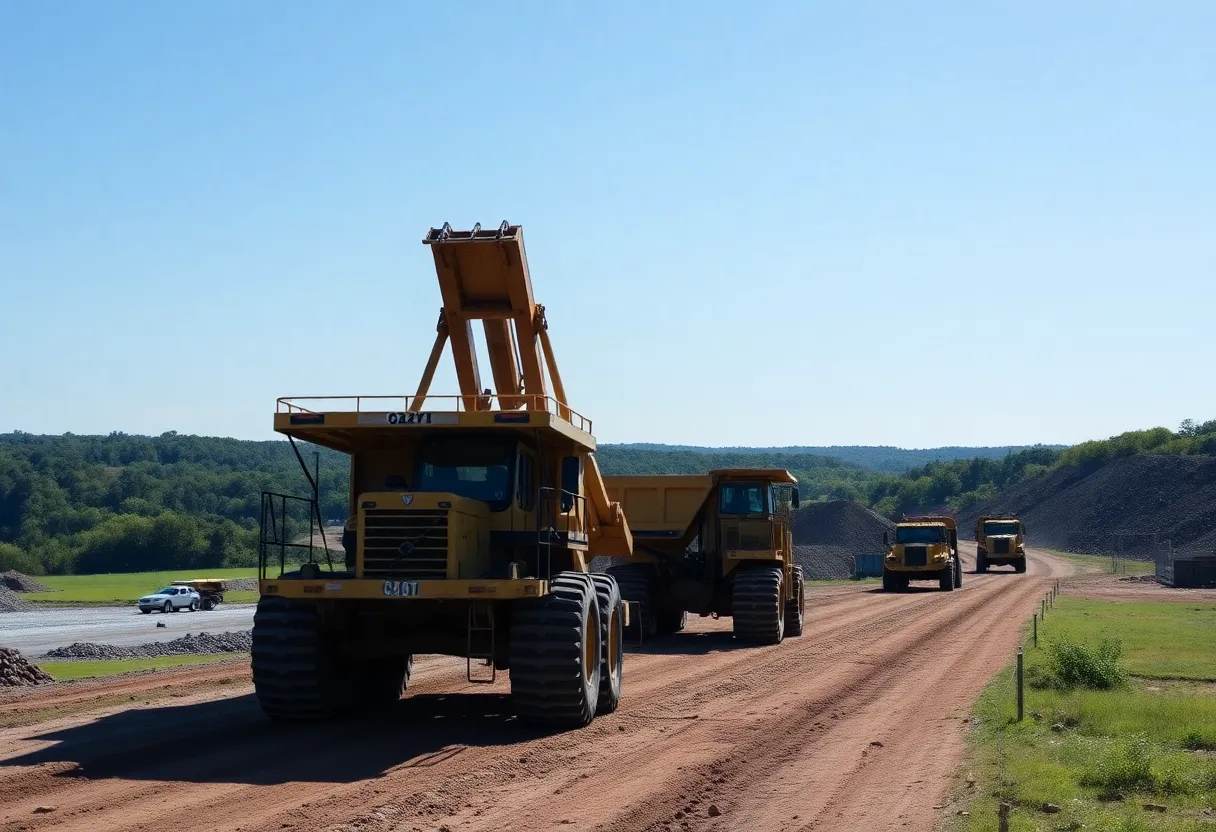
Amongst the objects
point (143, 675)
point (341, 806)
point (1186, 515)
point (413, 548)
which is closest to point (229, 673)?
point (143, 675)

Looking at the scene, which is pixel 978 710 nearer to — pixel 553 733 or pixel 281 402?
pixel 553 733

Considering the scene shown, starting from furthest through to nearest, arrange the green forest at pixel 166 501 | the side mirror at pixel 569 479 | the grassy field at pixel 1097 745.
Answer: the green forest at pixel 166 501, the side mirror at pixel 569 479, the grassy field at pixel 1097 745

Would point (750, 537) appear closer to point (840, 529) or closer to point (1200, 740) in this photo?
point (1200, 740)

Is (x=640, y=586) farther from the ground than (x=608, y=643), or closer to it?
farther from the ground

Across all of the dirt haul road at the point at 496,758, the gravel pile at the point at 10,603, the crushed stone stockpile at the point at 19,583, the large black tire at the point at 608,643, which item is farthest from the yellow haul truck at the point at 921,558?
the crushed stone stockpile at the point at 19,583

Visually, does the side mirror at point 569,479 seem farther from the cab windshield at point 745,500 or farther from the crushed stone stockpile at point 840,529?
the crushed stone stockpile at point 840,529

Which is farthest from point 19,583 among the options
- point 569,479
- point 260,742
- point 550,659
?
point 550,659

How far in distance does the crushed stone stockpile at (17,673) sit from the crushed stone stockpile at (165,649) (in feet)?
22.8

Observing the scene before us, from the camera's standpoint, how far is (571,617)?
14.3 metres

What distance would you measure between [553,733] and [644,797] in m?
3.47

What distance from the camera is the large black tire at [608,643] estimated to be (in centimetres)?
1598

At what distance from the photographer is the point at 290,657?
14.4 metres

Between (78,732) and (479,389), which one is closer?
(78,732)

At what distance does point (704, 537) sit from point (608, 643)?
13.3 metres
